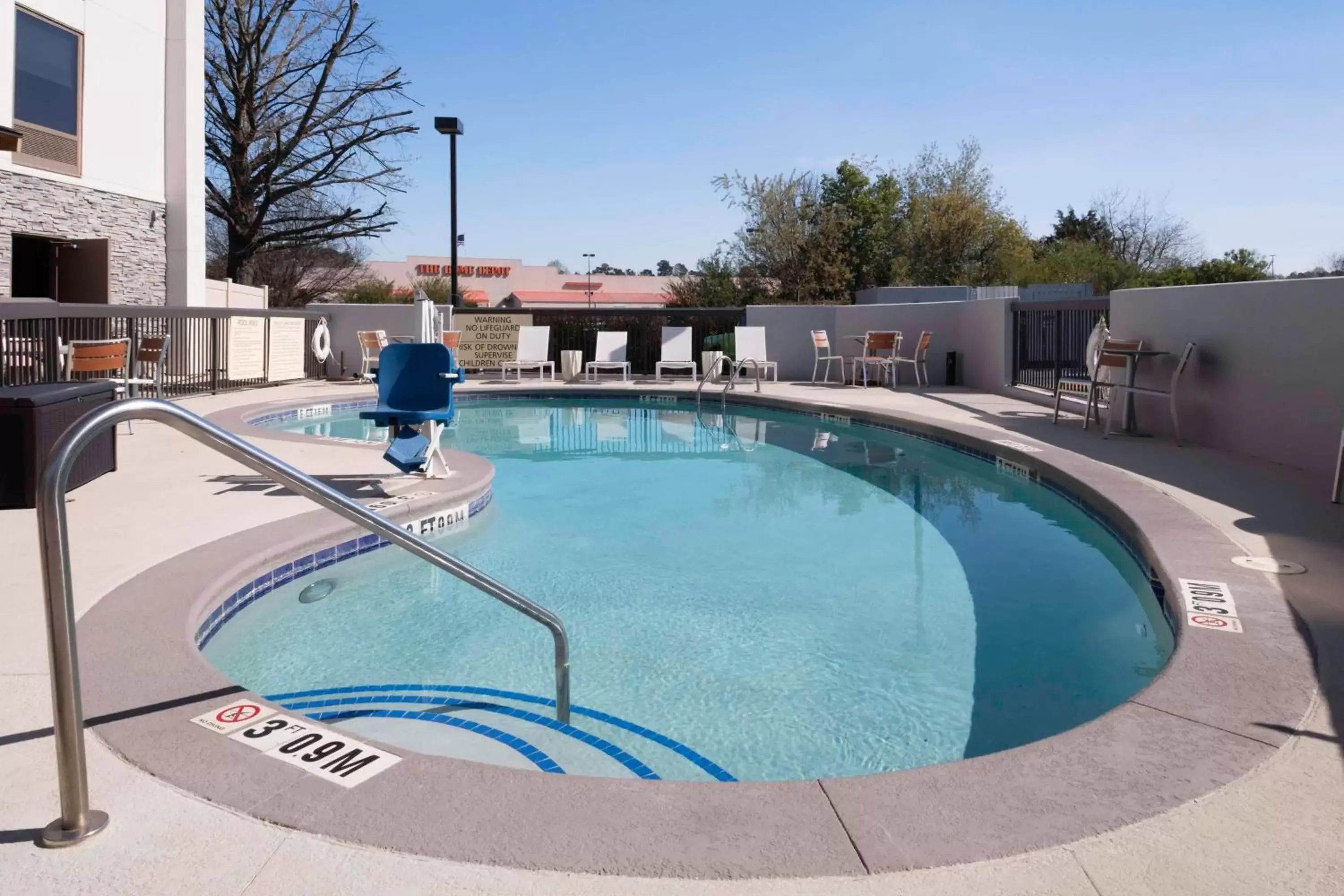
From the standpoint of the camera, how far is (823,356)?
53.2ft

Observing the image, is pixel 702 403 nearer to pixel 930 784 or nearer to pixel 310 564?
pixel 310 564

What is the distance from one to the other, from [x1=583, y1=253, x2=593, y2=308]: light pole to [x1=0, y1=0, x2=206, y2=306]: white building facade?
28.1 meters

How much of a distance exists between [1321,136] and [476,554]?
29.7 metres

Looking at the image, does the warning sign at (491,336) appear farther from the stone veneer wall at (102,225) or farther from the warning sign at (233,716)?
the warning sign at (233,716)

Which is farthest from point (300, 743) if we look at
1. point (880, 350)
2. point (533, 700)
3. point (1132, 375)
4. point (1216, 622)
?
point (880, 350)

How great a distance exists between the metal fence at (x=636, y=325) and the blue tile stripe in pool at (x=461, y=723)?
43.8 ft

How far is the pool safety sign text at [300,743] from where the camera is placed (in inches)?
86.4

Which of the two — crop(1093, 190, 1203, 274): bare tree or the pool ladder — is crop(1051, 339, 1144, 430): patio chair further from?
crop(1093, 190, 1203, 274): bare tree

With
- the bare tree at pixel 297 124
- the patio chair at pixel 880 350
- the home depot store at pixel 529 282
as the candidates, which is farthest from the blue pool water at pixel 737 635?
the home depot store at pixel 529 282

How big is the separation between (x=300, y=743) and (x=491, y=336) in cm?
1455

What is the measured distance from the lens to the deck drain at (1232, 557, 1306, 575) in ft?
12.9

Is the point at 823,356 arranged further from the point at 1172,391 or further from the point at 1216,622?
the point at 1216,622

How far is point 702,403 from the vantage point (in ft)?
44.2

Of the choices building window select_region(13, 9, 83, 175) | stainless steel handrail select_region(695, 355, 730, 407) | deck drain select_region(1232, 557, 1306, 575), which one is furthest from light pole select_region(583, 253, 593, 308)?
deck drain select_region(1232, 557, 1306, 575)
